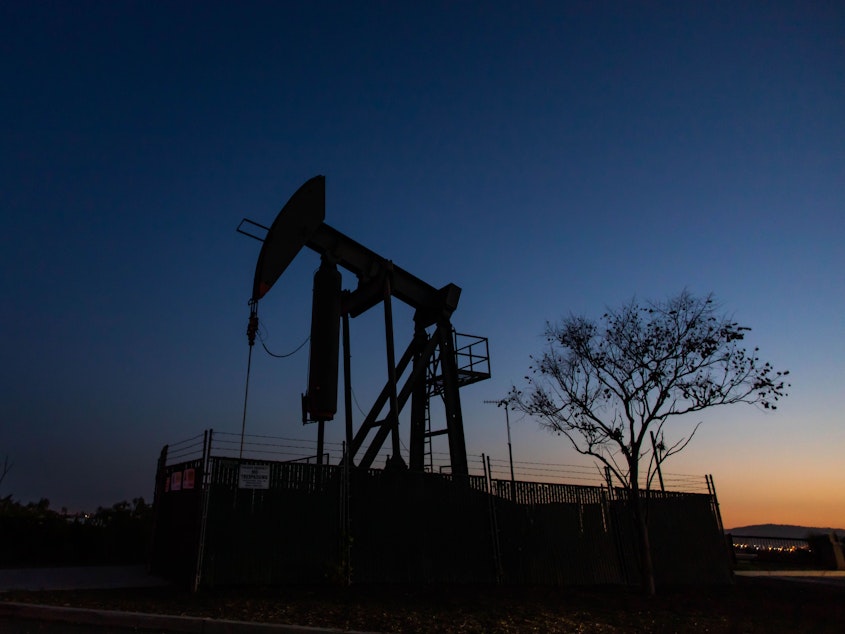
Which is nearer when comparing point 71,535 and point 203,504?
point 203,504

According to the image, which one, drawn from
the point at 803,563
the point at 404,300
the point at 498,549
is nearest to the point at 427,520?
the point at 498,549

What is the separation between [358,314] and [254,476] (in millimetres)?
8503

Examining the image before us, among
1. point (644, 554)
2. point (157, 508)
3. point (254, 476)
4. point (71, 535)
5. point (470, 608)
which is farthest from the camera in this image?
point (71, 535)

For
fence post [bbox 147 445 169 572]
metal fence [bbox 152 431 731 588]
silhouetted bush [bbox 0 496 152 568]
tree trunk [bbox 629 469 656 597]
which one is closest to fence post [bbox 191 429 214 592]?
metal fence [bbox 152 431 731 588]

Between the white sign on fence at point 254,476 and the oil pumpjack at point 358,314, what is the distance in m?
2.01

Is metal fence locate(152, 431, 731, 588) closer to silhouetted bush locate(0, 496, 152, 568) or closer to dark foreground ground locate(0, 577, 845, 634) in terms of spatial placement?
dark foreground ground locate(0, 577, 845, 634)

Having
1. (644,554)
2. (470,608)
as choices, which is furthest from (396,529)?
(644,554)

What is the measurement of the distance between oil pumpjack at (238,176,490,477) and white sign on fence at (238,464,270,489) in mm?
2006

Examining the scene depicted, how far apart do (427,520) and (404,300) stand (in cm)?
802

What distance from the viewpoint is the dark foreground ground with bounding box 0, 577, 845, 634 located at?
26.6 feet

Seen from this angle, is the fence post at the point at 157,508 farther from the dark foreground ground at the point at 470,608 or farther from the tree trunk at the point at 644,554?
the tree trunk at the point at 644,554

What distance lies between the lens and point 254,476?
10859 mm

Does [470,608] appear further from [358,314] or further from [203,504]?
[358,314]

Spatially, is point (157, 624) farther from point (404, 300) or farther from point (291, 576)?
point (404, 300)
